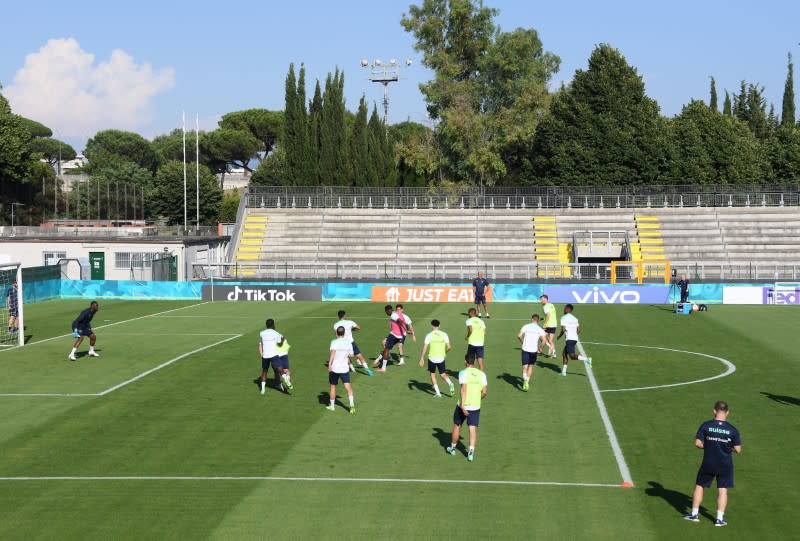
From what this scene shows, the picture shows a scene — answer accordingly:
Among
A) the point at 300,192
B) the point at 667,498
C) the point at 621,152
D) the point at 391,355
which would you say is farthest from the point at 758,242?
the point at 667,498

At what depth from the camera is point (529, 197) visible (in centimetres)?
8175

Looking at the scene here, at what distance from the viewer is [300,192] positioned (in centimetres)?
8375

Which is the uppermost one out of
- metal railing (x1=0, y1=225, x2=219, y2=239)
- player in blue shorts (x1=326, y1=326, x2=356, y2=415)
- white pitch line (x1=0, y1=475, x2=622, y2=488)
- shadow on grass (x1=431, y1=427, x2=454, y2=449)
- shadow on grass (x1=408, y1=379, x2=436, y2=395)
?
metal railing (x1=0, y1=225, x2=219, y2=239)

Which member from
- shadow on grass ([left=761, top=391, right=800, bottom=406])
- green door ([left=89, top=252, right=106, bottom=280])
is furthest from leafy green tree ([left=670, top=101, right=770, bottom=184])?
shadow on grass ([left=761, top=391, right=800, bottom=406])

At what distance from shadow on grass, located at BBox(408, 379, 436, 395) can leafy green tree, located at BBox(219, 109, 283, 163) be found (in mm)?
149619

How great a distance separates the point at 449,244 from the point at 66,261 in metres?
29.6

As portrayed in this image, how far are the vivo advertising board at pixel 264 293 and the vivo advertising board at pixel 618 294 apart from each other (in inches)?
566

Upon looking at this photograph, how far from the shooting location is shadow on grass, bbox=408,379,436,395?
2670 centimetres

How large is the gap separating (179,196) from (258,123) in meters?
51.9

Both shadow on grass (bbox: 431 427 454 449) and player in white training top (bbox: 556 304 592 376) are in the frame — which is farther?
player in white training top (bbox: 556 304 592 376)

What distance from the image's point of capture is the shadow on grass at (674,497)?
52.4ft

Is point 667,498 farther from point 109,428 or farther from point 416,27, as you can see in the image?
point 416,27

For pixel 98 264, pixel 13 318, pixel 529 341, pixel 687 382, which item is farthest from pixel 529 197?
pixel 529 341

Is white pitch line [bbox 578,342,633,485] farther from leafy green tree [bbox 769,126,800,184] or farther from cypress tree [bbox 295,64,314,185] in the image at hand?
leafy green tree [bbox 769,126,800,184]
